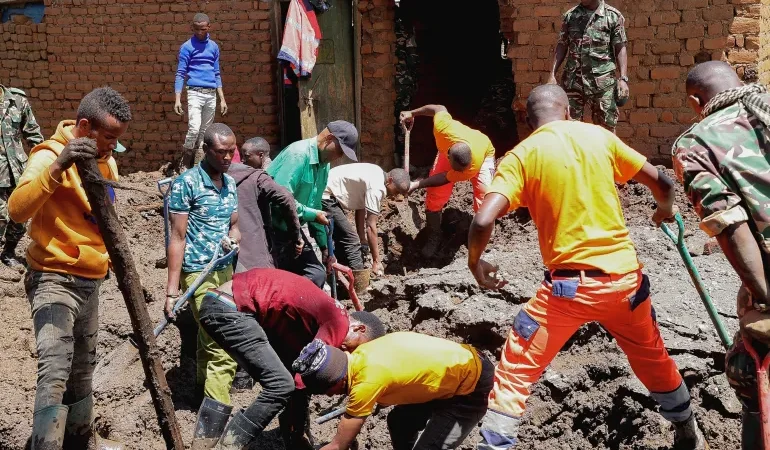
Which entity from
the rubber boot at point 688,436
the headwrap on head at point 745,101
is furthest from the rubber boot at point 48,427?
the headwrap on head at point 745,101

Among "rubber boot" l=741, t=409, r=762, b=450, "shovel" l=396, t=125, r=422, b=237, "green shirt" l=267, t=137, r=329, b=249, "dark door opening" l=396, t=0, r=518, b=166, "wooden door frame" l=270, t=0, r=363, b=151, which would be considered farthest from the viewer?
"dark door opening" l=396, t=0, r=518, b=166

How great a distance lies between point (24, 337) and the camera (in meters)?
7.25

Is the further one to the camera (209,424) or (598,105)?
(598,105)

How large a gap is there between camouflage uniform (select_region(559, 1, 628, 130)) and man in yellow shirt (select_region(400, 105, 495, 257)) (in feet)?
3.19

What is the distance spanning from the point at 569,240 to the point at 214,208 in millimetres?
2304

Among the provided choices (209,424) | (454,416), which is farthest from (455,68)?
(454,416)

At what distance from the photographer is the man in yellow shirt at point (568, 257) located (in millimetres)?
3943

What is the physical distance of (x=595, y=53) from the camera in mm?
7520

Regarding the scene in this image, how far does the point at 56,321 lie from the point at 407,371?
1.83 metres

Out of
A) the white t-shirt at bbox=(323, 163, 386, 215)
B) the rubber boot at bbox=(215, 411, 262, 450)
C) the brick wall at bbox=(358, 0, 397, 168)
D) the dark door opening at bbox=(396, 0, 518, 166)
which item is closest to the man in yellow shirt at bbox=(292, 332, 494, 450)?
the rubber boot at bbox=(215, 411, 262, 450)

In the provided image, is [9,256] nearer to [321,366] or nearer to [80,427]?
[80,427]

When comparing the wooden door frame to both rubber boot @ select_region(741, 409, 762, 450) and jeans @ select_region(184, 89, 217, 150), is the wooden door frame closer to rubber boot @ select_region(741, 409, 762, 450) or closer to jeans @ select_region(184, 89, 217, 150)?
jeans @ select_region(184, 89, 217, 150)

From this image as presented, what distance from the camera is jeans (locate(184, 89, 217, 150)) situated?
9.80m

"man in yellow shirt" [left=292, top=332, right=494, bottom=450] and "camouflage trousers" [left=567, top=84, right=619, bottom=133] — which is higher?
"camouflage trousers" [left=567, top=84, right=619, bottom=133]
